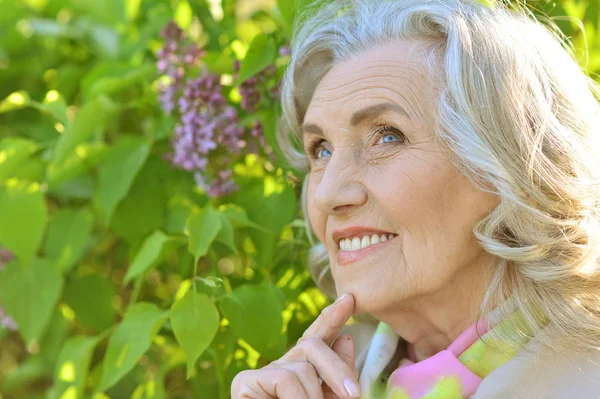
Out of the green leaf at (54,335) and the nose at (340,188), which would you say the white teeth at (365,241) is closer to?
the nose at (340,188)

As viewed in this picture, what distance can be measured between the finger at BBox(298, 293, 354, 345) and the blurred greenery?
0.21 meters

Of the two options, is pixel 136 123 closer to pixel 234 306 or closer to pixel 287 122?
pixel 287 122

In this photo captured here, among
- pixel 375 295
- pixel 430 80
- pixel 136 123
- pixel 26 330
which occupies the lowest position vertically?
pixel 26 330

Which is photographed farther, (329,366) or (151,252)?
(151,252)

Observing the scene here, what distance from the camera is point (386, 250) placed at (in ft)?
4.29

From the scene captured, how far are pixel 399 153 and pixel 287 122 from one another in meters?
0.42

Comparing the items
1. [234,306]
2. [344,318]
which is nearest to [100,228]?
[234,306]

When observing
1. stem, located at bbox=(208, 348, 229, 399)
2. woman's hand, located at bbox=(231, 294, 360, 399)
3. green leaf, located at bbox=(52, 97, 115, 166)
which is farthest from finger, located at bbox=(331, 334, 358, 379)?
green leaf, located at bbox=(52, 97, 115, 166)

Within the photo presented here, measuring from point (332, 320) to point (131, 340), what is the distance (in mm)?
455

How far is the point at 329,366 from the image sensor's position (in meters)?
1.27

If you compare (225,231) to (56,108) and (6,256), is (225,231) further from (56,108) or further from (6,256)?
(6,256)

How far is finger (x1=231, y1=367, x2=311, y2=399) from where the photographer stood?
1244 mm

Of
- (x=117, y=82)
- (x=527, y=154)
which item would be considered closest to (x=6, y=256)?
(x=117, y=82)

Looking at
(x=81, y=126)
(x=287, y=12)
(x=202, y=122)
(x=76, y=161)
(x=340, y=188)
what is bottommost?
(x=76, y=161)
